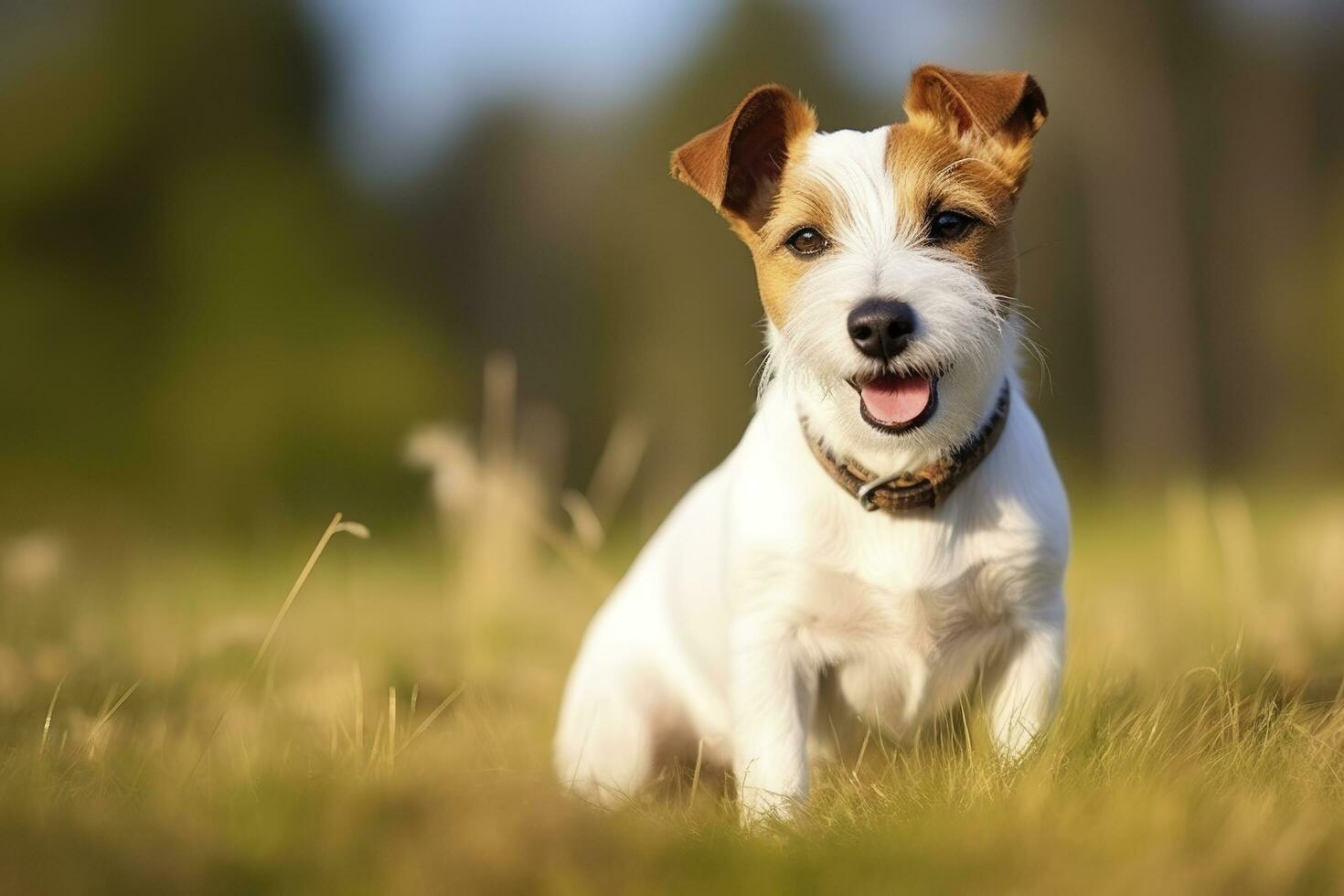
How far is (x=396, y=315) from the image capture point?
60.4ft

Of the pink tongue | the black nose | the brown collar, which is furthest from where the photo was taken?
the brown collar

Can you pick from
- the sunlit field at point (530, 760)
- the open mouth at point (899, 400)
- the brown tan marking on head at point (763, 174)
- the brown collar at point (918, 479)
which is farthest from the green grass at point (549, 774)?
the brown tan marking on head at point (763, 174)

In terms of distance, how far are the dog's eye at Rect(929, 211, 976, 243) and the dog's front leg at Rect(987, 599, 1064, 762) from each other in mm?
913

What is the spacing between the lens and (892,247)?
308cm

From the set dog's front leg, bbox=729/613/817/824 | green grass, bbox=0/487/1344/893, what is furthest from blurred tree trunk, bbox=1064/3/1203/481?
dog's front leg, bbox=729/613/817/824

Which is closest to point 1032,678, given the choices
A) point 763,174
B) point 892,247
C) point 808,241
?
point 892,247

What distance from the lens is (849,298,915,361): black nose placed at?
2.86 meters

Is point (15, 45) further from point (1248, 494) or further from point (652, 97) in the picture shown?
point (1248, 494)

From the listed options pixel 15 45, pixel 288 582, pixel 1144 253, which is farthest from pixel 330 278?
pixel 1144 253

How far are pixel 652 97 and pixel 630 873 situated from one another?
72.2 feet

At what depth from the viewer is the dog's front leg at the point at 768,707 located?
121 inches

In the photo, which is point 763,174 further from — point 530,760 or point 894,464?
point 530,760

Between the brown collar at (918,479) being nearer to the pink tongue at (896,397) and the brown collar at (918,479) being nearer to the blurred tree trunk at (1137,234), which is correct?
the pink tongue at (896,397)

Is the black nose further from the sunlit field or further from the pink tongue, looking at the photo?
the sunlit field
